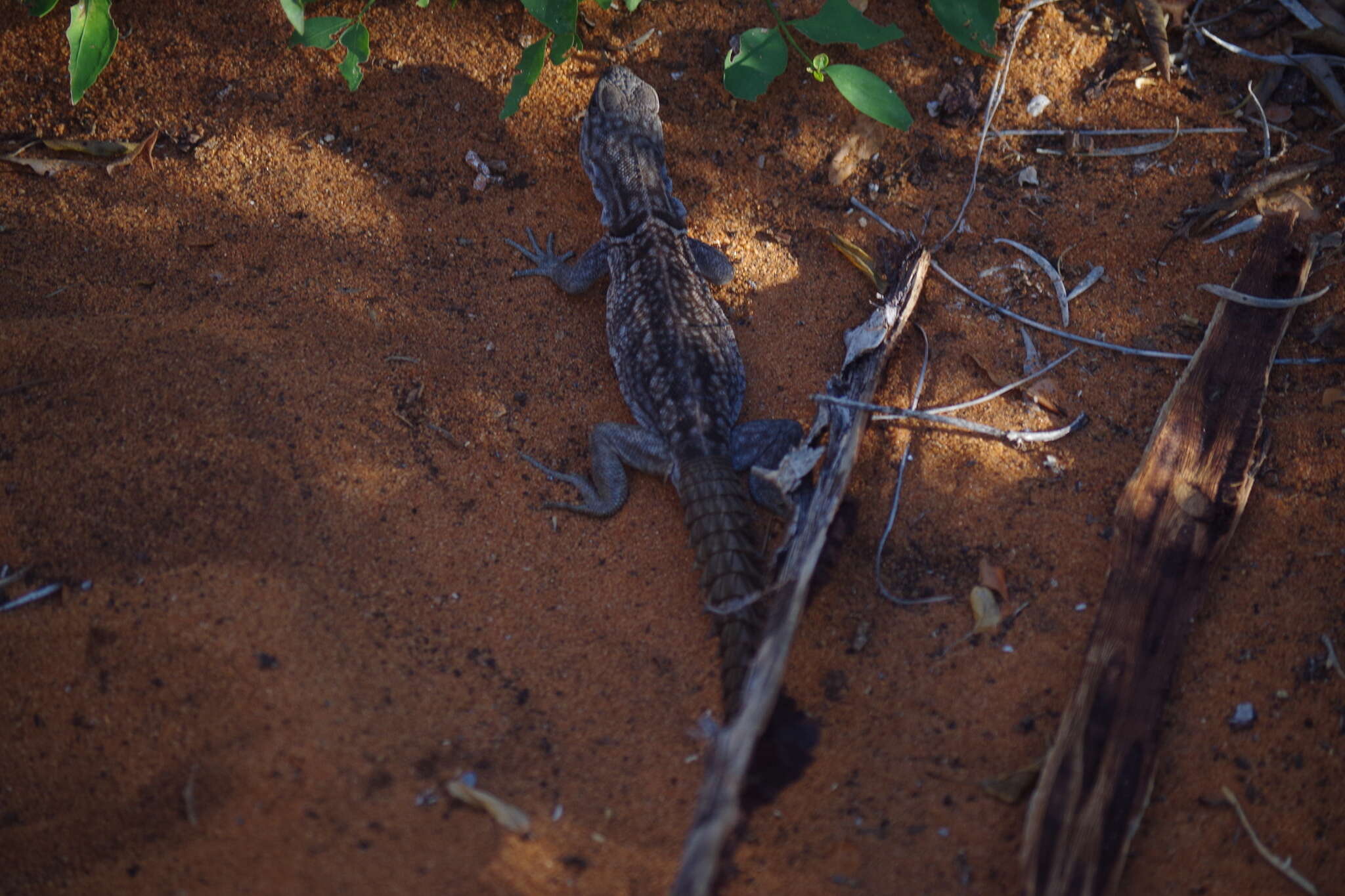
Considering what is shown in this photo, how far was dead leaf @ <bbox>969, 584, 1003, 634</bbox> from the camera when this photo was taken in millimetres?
3420

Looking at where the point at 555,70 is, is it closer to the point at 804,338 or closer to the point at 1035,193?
the point at 804,338

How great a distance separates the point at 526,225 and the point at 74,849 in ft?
11.5

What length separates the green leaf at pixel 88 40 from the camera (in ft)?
14.1

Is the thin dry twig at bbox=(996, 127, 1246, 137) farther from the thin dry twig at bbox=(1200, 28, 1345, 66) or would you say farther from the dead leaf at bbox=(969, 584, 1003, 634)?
the dead leaf at bbox=(969, 584, 1003, 634)

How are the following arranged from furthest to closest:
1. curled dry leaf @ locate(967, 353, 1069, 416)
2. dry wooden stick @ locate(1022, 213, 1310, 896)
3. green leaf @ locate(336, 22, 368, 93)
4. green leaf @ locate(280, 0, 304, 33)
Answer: green leaf @ locate(336, 22, 368, 93), curled dry leaf @ locate(967, 353, 1069, 416), green leaf @ locate(280, 0, 304, 33), dry wooden stick @ locate(1022, 213, 1310, 896)

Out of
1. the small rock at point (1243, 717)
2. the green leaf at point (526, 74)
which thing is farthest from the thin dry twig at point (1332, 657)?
the green leaf at point (526, 74)

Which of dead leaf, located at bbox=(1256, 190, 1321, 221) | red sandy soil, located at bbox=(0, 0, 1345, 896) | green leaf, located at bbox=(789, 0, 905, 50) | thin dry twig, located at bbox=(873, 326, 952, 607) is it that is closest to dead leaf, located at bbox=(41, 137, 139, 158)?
red sandy soil, located at bbox=(0, 0, 1345, 896)

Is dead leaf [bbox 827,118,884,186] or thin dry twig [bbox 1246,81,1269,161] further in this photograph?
dead leaf [bbox 827,118,884,186]

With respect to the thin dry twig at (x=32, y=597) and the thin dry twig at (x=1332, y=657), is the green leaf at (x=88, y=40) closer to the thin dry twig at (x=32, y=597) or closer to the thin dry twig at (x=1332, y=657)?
the thin dry twig at (x=32, y=597)

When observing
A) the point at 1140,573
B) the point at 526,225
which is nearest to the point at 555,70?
the point at 526,225

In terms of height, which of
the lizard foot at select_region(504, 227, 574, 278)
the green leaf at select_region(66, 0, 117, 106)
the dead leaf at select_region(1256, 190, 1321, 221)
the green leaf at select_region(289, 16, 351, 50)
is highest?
the green leaf at select_region(66, 0, 117, 106)

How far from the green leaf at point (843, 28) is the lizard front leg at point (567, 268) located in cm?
152

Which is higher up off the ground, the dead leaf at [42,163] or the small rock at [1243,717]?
the dead leaf at [42,163]

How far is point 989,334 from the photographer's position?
4.36 metres
